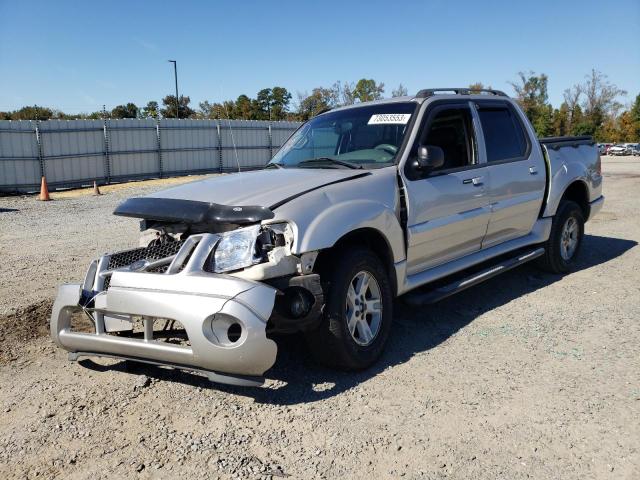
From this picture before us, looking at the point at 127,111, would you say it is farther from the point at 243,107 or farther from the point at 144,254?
the point at 144,254

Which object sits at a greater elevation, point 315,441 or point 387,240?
point 387,240

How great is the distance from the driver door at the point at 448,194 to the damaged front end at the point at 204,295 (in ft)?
4.09

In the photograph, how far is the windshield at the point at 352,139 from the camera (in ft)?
14.8

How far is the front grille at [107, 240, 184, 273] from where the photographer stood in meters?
3.68

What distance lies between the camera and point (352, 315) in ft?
12.5

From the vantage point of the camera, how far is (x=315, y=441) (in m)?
3.06

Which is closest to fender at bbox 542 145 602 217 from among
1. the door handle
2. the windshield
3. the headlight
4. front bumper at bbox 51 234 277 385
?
the door handle

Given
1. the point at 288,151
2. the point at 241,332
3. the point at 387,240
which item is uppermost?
the point at 288,151

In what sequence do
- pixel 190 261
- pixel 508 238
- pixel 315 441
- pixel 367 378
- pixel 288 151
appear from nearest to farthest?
1. pixel 315 441
2. pixel 190 261
3. pixel 367 378
4. pixel 288 151
5. pixel 508 238

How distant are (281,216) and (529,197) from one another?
131 inches

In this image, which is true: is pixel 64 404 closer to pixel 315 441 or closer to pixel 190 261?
pixel 190 261

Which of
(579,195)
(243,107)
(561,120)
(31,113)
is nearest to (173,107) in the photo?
(243,107)

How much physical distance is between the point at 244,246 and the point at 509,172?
3.12 meters

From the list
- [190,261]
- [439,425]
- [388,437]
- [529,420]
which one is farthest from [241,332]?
[529,420]
